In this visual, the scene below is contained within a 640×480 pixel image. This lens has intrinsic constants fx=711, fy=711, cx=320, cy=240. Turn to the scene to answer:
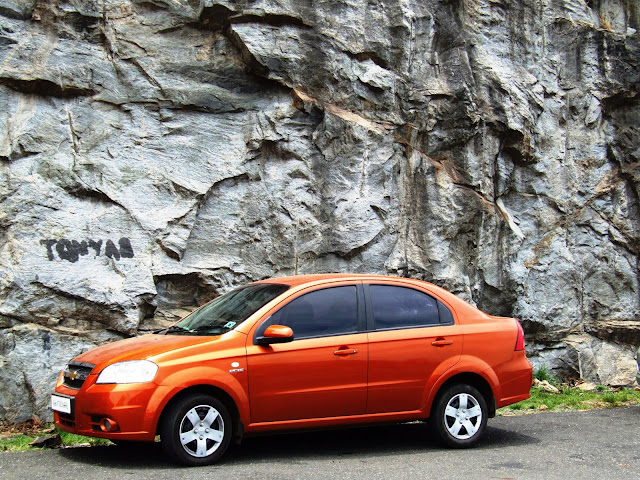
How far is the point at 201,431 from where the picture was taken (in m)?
5.63

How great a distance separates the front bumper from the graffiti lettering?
3.39 m

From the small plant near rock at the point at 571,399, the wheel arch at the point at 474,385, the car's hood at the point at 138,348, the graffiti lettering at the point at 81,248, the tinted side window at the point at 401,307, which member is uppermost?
the graffiti lettering at the point at 81,248

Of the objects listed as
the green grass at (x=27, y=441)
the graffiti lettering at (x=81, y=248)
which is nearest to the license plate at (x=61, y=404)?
→ the green grass at (x=27, y=441)

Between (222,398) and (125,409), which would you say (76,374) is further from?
(222,398)

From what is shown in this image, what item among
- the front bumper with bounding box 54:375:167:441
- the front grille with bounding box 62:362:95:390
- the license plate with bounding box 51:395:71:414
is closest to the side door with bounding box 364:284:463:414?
the front bumper with bounding box 54:375:167:441

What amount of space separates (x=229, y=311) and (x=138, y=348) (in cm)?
91

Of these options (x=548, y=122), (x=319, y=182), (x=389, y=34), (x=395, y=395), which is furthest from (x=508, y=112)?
(x=395, y=395)

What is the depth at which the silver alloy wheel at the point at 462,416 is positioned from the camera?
6.46 metres

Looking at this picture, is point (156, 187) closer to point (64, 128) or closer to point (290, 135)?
point (64, 128)

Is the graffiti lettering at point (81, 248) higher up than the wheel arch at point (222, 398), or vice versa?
the graffiti lettering at point (81, 248)

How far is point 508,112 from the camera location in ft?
38.0

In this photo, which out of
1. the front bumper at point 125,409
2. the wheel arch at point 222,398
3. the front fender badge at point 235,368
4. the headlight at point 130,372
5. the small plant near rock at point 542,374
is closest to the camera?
the front bumper at point 125,409

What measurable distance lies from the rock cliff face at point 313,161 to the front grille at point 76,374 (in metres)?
2.24

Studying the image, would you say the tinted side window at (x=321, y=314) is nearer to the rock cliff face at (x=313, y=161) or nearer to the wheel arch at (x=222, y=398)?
the wheel arch at (x=222, y=398)
